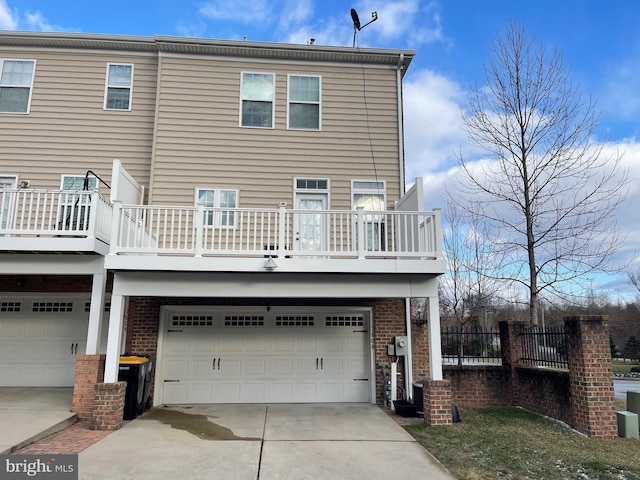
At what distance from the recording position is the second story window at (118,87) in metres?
9.44

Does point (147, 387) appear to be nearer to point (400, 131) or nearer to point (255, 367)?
point (255, 367)

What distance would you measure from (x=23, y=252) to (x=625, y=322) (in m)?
43.4

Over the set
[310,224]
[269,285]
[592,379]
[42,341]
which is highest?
[310,224]

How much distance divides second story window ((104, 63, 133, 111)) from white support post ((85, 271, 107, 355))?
14.3 ft

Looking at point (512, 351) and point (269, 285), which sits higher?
point (269, 285)

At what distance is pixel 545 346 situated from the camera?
799 centimetres

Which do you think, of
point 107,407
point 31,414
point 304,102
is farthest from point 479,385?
point 31,414

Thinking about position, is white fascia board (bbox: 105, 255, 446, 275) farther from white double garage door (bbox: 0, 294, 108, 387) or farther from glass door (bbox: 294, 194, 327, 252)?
white double garage door (bbox: 0, 294, 108, 387)

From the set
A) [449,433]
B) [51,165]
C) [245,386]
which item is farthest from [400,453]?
[51,165]

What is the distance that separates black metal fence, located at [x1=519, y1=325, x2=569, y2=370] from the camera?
751cm

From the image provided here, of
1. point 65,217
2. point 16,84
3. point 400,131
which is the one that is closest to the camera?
point 65,217

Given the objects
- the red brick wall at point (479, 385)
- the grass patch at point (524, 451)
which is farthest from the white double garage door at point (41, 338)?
the red brick wall at point (479, 385)

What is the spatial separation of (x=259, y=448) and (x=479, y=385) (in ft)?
17.6

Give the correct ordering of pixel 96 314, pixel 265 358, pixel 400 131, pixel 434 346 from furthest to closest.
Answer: pixel 400 131 → pixel 265 358 → pixel 434 346 → pixel 96 314
